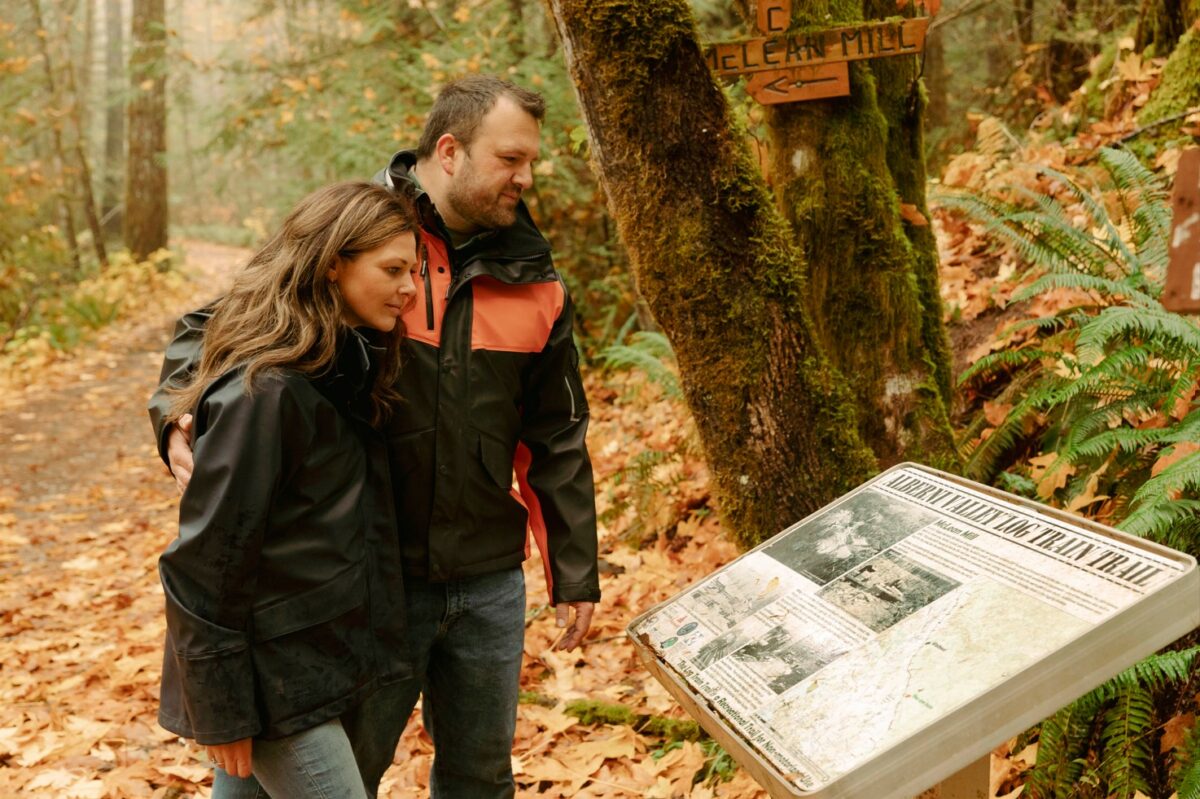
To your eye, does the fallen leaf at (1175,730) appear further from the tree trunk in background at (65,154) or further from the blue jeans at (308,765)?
the tree trunk in background at (65,154)

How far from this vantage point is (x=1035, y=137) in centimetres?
754

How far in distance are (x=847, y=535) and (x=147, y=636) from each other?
185 inches

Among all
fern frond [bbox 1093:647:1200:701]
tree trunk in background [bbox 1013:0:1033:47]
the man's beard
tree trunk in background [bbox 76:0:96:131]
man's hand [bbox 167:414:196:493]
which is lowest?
fern frond [bbox 1093:647:1200:701]

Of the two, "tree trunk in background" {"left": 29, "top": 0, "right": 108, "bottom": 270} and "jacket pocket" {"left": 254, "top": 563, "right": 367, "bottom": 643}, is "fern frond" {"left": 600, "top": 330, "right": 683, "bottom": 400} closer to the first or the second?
"jacket pocket" {"left": 254, "top": 563, "right": 367, "bottom": 643}

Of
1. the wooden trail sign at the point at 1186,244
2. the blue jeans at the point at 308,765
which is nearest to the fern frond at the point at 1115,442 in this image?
the wooden trail sign at the point at 1186,244

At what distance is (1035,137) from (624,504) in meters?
4.65

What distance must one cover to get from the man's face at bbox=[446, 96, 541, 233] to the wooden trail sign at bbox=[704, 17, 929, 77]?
3.17 feet

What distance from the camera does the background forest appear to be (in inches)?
123

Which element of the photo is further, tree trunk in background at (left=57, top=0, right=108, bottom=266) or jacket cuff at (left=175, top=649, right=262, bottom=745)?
tree trunk in background at (left=57, top=0, right=108, bottom=266)

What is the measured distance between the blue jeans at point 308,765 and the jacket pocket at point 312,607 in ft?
0.82

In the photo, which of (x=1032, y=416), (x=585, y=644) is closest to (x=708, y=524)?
(x=585, y=644)

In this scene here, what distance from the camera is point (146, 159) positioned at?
18.3 metres

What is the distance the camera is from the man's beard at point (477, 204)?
2.63m

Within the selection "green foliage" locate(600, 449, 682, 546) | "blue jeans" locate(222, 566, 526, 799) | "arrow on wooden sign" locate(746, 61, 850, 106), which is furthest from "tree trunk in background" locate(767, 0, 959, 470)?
"green foliage" locate(600, 449, 682, 546)
